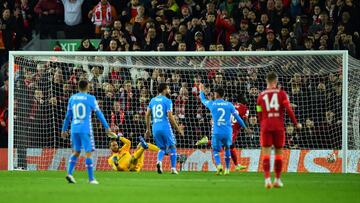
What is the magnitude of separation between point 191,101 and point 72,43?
5051mm

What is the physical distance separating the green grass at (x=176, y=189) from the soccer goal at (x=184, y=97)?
2.74 metres

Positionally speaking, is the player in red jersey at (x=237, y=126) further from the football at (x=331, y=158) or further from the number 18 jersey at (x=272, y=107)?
the number 18 jersey at (x=272, y=107)

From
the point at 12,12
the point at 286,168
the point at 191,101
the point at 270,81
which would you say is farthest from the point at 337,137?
the point at 12,12

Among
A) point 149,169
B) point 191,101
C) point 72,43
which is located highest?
point 72,43

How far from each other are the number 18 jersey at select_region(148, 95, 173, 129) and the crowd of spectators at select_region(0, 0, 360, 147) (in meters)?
2.90

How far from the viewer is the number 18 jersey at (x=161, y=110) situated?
70.5 ft

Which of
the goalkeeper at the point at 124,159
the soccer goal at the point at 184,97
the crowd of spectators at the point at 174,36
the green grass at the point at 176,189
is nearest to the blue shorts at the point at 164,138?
the green grass at the point at 176,189

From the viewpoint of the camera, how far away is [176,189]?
16344mm

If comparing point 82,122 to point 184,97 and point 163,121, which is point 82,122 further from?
point 184,97

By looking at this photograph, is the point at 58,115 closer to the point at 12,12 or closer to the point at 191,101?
the point at 191,101

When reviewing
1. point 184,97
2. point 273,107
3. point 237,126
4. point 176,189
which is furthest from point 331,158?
point 176,189

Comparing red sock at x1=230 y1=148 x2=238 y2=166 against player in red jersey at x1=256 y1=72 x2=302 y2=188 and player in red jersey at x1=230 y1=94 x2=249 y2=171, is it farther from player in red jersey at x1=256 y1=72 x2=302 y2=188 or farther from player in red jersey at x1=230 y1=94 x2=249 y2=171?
player in red jersey at x1=256 y1=72 x2=302 y2=188

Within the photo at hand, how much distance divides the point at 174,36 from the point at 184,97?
7.65ft

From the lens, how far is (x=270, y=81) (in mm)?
15969
